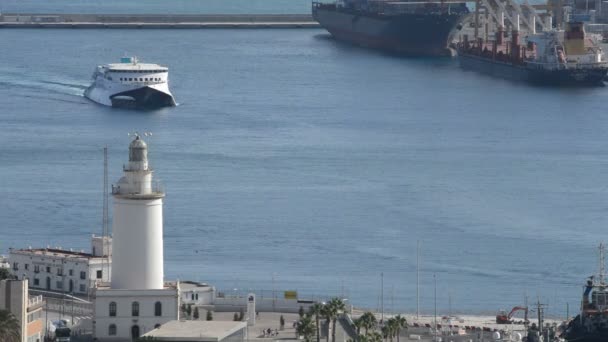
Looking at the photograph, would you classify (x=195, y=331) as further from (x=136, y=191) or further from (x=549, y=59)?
(x=549, y=59)

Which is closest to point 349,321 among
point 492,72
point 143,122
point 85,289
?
point 85,289

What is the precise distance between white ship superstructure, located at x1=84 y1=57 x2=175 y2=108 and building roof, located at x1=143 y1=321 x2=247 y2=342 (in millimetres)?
51013

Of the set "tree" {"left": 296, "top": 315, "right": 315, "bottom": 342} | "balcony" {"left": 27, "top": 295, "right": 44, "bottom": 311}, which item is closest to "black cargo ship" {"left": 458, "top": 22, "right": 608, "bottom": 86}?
"tree" {"left": 296, "top": 315, "right": 315, "bottom": 342}

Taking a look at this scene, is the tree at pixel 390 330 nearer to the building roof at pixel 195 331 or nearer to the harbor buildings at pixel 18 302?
the building roof at pixel 195 331

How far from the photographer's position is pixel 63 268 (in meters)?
30.2

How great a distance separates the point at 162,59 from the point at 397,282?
60.9 metres

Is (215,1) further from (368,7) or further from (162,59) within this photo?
(162,59)

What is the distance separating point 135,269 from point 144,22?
9869 centimetres

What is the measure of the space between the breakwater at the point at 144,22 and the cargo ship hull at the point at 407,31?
10253 millimetres

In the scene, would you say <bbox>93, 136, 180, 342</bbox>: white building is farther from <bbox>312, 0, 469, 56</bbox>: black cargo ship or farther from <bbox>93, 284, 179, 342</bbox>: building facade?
<bbox>312, 0, 469, 56</bbox>: black cargo ship

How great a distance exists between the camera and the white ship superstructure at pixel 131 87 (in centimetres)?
7556

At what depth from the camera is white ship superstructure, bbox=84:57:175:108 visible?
75562mm

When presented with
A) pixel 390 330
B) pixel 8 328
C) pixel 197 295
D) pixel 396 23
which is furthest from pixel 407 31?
pixel 8 328

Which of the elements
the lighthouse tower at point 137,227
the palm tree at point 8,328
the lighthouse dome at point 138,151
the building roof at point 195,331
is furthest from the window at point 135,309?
the palm tree at point 8,328
